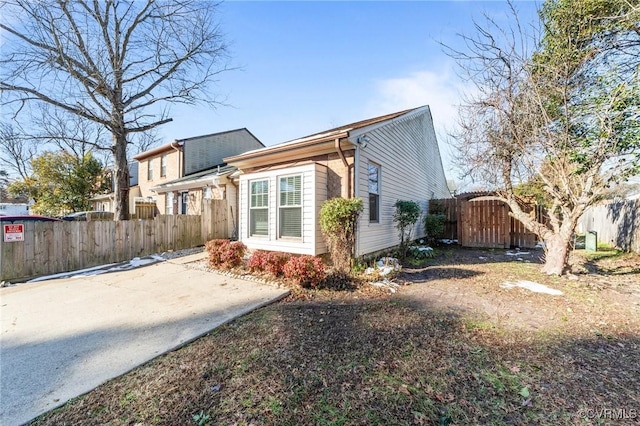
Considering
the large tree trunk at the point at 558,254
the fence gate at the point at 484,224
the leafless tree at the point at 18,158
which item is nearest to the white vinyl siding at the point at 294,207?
the large tree trunk at the point at 558,254

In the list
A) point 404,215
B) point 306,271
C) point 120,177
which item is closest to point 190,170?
point 120,177

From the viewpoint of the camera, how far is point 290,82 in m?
9.84

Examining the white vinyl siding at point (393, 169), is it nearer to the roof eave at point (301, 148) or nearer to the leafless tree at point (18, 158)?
the roof eave at point (301, 148)

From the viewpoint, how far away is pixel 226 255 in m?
6.97

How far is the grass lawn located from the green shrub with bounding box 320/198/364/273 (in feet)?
5.09

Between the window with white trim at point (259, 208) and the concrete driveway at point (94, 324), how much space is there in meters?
1.70

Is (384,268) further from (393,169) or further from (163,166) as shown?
(163,166)

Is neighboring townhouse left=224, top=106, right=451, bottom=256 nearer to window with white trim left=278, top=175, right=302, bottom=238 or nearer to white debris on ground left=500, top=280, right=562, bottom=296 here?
window with white trim left=278, top=175, right=302, bottom=238

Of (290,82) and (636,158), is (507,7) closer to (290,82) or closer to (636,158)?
(636,158)

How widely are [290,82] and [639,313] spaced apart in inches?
416

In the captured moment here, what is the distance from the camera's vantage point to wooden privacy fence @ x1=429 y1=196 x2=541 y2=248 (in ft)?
34.9

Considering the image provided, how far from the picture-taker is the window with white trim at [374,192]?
24.1ft

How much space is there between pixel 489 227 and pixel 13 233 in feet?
50.4

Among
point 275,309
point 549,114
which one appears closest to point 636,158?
point 549,114
